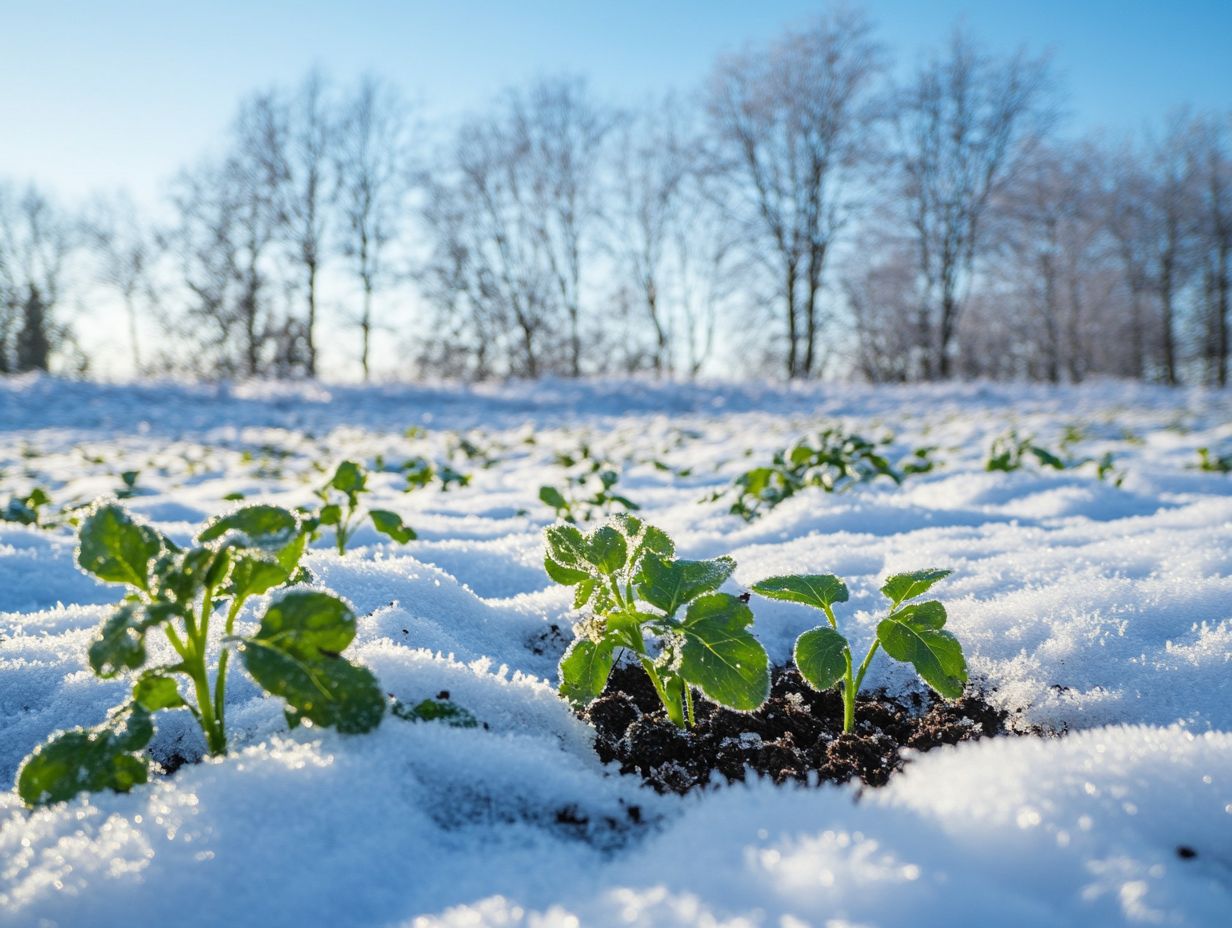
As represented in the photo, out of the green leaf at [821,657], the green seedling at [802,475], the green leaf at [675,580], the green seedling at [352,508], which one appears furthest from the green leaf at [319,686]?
the green seedling at [802,475]

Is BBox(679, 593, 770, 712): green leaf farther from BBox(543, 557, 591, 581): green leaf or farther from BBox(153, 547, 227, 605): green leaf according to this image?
BBox(153, 547, 227, 605): green leaf

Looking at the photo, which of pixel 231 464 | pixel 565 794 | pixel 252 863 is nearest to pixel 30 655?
pixel 252 863

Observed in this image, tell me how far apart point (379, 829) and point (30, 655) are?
109cm

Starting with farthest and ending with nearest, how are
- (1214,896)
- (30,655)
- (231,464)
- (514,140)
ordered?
(514,140) → (231,464) → (30,655) → (1214,896)

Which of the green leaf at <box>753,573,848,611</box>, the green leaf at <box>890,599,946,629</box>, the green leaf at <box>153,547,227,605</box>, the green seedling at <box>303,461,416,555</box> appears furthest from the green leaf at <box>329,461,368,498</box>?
the green leaf at <box>890,599,946,629</box>

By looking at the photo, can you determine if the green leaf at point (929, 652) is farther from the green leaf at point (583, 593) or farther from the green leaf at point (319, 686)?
the green leaf at point (319, 686)

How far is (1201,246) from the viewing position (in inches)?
1022

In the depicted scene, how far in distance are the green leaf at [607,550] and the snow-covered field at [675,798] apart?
0.89 ft

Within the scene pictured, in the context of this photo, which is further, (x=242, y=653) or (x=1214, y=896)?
(x=242, y=653)

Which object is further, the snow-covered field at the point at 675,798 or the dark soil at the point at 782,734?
the dark soil at the point at 782,734

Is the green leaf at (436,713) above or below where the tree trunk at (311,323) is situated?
below

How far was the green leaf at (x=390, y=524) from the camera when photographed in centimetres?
207

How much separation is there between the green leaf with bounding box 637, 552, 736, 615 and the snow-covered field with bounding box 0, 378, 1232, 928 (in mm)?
272

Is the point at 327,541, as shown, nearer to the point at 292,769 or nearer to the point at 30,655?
the point at 30,655
